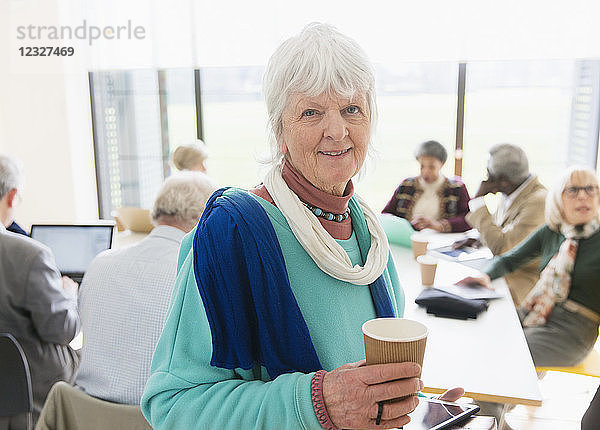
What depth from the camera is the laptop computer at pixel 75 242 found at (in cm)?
298

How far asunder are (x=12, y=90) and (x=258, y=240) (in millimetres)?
4919

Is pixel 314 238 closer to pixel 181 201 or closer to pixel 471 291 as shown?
pixel 181 201

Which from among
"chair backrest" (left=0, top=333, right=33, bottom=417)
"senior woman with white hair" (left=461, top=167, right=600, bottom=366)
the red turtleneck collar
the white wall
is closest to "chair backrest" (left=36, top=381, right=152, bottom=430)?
"chair backrest" (left=0, top=333, right=33, bottom=417)

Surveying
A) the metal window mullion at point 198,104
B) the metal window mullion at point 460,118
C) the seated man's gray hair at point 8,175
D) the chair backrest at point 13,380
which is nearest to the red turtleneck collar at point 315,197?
the chair backrest at point 13,380

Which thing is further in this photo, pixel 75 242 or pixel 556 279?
pixel 75 242

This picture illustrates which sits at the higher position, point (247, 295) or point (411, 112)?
point (411, 112)

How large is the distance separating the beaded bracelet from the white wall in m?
4.87

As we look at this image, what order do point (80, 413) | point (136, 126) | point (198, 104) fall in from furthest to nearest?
point (136, 126) < point (198, 104) < point (80, 413)

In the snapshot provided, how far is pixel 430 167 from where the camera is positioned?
4.06m

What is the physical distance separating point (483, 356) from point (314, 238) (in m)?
1.17

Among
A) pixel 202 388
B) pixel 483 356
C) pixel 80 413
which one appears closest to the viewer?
pixel 202 388

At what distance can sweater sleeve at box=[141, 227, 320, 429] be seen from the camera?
83 cm

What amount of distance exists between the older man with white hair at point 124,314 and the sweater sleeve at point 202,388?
0.79m

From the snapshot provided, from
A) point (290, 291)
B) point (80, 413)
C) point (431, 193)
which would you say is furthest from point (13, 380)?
point (431, 193)
